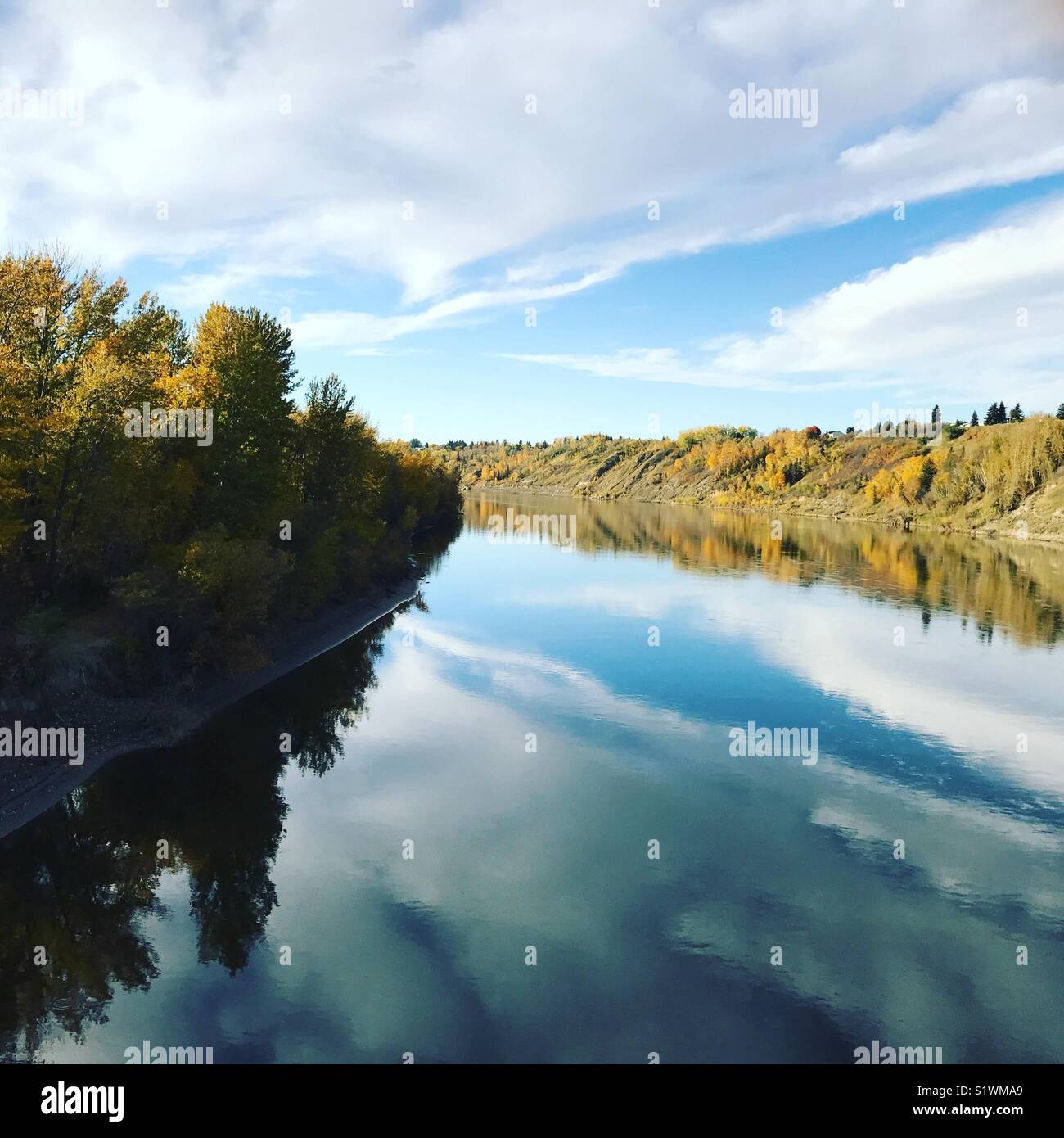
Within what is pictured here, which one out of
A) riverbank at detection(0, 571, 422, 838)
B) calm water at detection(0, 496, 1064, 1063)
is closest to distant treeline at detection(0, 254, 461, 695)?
riverbank at detection(0, 571, 422, 838)

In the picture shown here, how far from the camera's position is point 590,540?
13425cm

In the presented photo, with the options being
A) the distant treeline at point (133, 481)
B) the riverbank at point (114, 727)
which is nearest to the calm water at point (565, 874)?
the riverbank at point (114, 727)

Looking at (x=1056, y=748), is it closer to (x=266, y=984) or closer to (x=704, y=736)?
(x=704, y=736)

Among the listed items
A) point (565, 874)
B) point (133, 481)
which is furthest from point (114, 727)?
point (565, 874)

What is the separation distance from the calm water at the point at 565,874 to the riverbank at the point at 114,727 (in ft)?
2.79

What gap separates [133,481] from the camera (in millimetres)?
36656

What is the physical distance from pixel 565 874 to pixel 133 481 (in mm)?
27631

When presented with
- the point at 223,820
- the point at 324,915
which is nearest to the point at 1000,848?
the point at 324,915

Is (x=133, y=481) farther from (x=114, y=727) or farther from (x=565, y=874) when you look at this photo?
(x=565, y=874)

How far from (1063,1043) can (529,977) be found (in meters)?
12.4

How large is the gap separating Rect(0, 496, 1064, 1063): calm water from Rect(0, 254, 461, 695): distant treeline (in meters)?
5.71

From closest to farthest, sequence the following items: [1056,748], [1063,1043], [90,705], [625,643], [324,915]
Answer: [1063,1043], [324,915], [90,705], [1056,748], [625,643]

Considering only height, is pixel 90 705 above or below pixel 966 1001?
above
